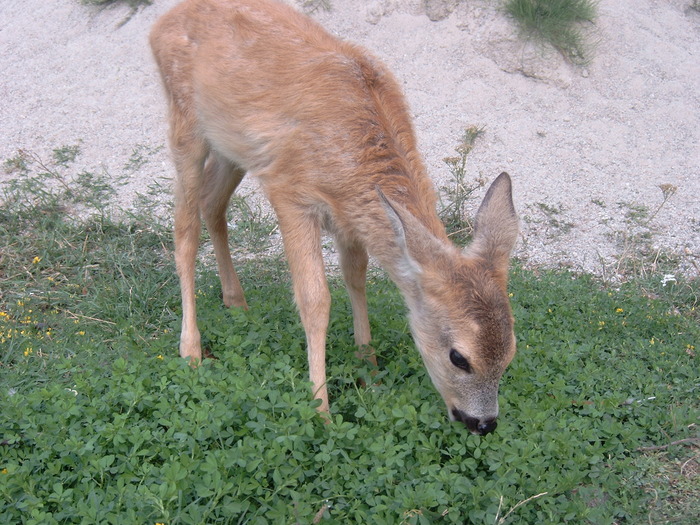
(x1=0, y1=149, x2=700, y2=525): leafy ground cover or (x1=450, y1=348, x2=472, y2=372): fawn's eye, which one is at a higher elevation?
(x1=450, y1=348, x2=472, y2=372): fawn's eye

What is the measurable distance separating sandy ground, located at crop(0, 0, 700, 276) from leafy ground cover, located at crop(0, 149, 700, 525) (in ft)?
7.11

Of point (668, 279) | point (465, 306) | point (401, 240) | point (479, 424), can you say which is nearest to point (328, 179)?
point (401, 240)

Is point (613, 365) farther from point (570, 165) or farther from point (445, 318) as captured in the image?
point (570, 165)

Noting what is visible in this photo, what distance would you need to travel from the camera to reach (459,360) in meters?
4.07

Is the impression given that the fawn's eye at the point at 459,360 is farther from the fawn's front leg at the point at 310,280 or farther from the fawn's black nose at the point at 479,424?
the fawn's front leg at the point at 310,280

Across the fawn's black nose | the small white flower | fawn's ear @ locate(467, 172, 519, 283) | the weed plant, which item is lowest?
Result: the small white flower

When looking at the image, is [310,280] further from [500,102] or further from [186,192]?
[500,102]

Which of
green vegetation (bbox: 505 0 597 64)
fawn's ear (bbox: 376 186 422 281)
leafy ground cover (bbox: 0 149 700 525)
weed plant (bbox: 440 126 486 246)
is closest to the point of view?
leafy ground cover (bbox: 0 149 700 525)

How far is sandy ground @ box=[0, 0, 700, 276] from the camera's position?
833cm

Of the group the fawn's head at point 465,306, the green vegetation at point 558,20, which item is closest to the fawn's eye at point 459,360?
the fawn's head at point 465,306

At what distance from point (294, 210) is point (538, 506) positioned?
7.72ft

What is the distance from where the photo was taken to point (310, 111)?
4773 millimetres

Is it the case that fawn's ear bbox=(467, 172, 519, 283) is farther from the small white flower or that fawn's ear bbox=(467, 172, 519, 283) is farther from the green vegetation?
the green vegetation

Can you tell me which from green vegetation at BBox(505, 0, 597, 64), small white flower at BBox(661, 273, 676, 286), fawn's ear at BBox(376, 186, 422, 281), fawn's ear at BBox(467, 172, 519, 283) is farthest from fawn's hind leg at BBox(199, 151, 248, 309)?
green vegetation at BBox(505, 0, 597, 64)
